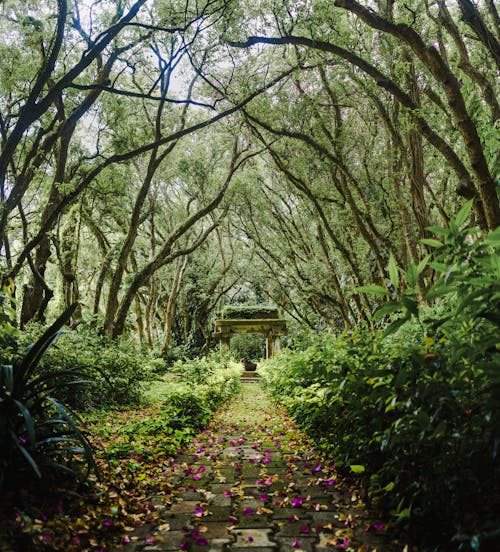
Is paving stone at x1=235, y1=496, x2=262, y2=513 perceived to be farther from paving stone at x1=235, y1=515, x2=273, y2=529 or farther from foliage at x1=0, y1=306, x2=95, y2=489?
foliage at x1=0, y1=306, x2=95, y2=489

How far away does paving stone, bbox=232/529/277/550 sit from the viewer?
2.32 meters

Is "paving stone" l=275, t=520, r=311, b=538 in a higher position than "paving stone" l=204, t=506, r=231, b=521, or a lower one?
higher

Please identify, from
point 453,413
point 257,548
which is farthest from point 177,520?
point 453,413

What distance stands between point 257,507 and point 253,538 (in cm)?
51

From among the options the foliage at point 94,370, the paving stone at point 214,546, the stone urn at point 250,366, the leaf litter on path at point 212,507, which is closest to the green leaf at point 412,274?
the leaf litter on path at point 212,507

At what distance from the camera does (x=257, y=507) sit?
290 cm

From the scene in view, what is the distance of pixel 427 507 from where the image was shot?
6.59ft

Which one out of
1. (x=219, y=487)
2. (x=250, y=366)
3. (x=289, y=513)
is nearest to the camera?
(x=289, y=513)

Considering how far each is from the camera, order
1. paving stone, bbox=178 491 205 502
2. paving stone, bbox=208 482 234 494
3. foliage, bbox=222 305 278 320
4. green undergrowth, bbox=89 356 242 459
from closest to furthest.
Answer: paving stone, bbox=178 491 205 502
paving stone, bbox=208 482 234 494
green undergrowth, bbox=89 356 242 459
foliage, bbox=222 305 278 320

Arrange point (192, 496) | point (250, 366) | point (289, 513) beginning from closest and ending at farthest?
1. point (289, 513)
2. point (192, 496)
3. point (250, 366)

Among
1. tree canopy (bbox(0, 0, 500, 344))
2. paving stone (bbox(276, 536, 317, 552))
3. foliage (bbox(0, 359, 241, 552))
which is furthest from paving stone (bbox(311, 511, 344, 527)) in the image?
tree canopy (bbox(0, 0, 500, 344))

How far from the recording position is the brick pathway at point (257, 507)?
2334mm

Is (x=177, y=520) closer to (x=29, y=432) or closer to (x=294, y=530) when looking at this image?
(x=294, y=530)

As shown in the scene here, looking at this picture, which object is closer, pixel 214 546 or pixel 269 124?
pixel 214 546
